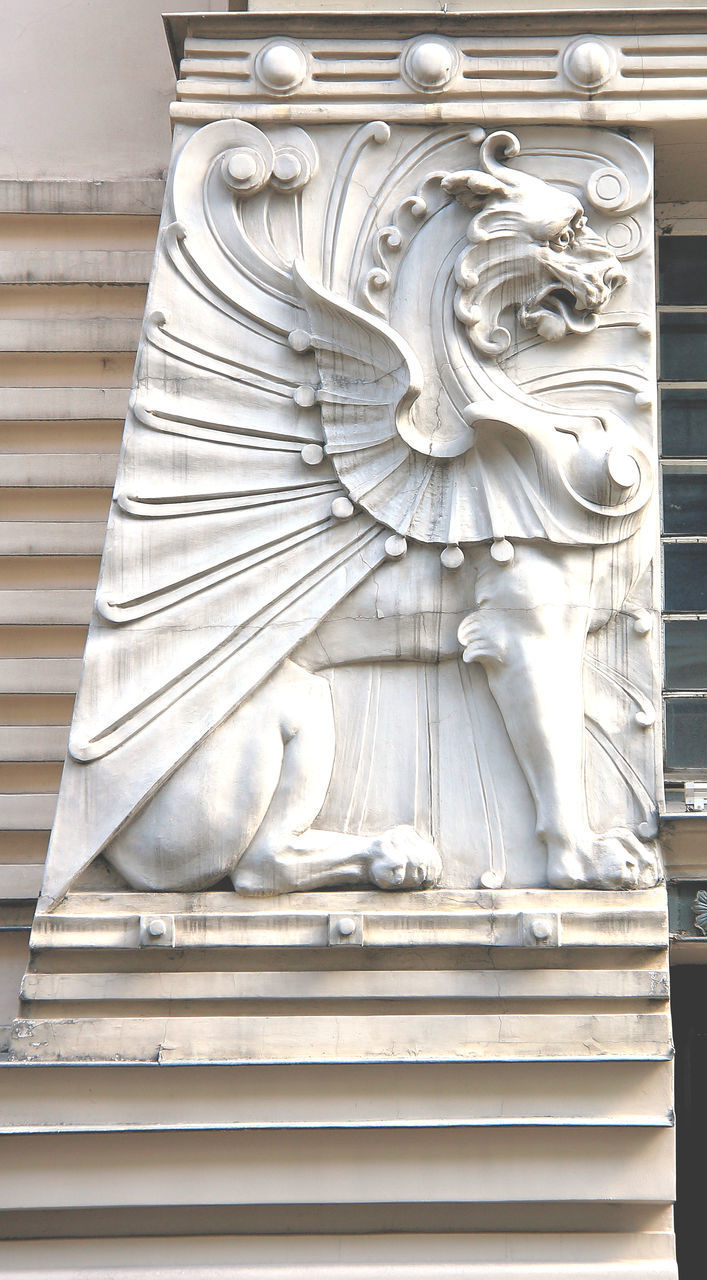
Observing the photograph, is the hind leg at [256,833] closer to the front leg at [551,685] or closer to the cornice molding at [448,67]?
the front leg at [551,685]

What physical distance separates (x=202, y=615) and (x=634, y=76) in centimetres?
268

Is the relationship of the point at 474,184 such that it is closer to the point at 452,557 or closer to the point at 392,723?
the point at 452,557

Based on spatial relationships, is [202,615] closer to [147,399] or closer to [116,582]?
[116,582]

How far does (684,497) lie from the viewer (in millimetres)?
6715

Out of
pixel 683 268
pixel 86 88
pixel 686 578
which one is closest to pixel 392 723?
pixel 686 578

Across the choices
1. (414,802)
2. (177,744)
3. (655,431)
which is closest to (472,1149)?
(414,802)

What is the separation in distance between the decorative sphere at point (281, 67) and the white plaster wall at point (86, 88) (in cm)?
130

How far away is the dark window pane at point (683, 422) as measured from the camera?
675cm

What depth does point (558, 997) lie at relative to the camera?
18.6 feet

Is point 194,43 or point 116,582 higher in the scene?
point 194,43

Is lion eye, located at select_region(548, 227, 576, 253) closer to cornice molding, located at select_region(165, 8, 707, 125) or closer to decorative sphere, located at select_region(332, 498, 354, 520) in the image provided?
cornice molding, located at select_region(165, 8, 707, 125)

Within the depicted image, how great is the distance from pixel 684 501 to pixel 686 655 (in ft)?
2.14

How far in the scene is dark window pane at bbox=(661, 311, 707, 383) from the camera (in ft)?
22.4

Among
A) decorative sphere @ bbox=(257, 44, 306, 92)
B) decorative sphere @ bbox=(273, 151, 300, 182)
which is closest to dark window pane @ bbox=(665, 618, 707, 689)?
decorative sphere @ bbox=(273, 151, 300, 182)
